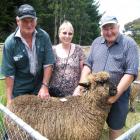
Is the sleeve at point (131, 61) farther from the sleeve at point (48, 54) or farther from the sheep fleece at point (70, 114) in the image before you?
the sleeve at point (48, 54)

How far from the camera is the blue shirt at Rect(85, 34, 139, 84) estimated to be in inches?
183

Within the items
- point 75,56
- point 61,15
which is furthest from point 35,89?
point 61,15

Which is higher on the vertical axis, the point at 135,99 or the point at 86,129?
the point at 86,129

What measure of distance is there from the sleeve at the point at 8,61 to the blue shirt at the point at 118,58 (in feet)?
3.51

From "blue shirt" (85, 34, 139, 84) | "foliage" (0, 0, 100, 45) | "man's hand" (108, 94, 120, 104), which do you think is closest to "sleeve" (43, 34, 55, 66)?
"blue shirt" (85, 34, 139, 84)

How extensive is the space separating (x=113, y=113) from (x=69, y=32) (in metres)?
1.29

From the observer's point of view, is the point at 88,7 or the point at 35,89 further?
the point at 88,7

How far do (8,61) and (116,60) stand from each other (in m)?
1.40

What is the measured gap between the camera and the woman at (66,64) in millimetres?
5398

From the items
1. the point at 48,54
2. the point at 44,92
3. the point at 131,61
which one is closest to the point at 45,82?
the point at 44,92

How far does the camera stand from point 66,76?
543 cm

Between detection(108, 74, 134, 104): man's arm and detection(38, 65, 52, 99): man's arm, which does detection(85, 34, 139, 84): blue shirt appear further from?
detection(38, 65, 52, 99): man's arm

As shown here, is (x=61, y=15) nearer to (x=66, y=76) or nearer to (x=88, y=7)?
(x=88, y=7)

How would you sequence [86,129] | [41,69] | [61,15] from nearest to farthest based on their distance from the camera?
[86,129] → [41,69] → [61,15]
